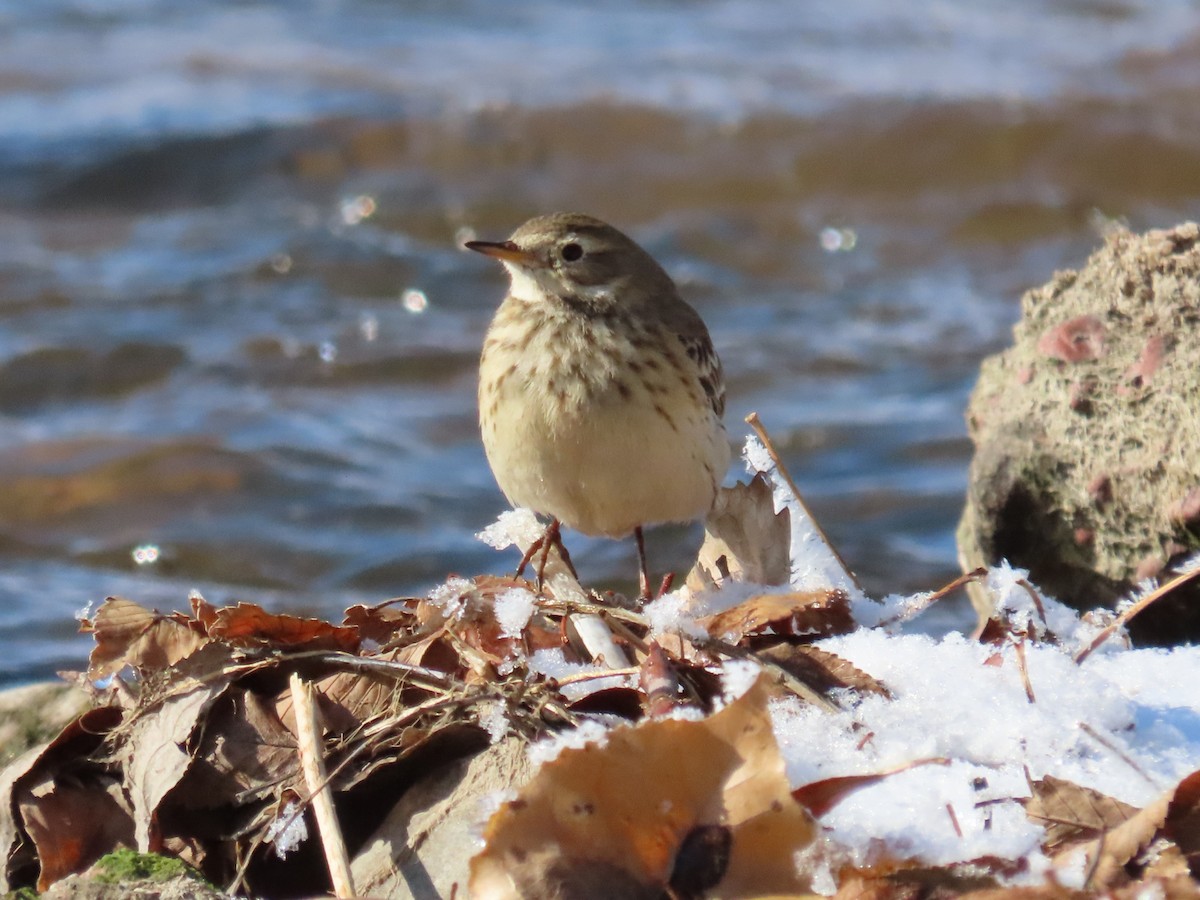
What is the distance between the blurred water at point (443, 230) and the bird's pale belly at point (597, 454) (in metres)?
2.28

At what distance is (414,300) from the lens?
11891mm

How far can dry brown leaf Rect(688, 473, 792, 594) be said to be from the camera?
151 inches

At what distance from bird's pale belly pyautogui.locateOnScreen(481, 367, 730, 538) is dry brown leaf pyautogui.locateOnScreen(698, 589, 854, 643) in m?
1.38

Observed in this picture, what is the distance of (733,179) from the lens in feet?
47.6

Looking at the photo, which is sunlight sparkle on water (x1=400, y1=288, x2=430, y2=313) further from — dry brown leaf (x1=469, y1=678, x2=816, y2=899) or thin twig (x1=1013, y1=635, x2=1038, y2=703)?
dry brown leaf (x1=469, y1=678, x2=816, y2=899)

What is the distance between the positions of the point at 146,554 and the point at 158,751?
15.4 ft

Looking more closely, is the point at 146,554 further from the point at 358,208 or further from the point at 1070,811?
the point at 358,208

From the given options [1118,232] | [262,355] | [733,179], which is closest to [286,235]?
[262,355]

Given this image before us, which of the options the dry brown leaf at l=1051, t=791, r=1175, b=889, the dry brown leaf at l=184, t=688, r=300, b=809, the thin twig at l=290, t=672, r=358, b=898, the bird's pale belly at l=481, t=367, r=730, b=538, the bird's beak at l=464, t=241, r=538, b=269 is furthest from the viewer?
the bird's beak at l=464, t=241, r=538, b=269

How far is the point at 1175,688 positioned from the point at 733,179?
11502mm

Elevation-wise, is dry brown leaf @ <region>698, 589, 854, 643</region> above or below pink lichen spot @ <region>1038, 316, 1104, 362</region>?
below

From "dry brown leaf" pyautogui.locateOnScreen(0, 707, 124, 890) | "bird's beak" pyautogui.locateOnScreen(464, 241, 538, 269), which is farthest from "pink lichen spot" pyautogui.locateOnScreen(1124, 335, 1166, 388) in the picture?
"dry brown leaf" pyautogui.locateOnScreen(0, 707, 124, 890)

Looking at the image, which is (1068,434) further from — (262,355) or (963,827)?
(262,355)

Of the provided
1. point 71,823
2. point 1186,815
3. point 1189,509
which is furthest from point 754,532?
point 71,823
